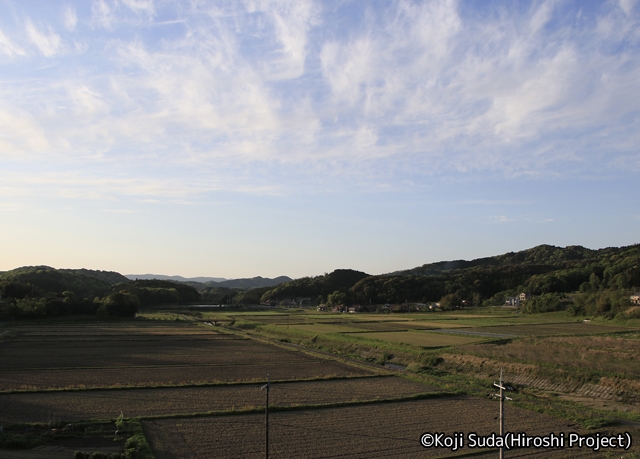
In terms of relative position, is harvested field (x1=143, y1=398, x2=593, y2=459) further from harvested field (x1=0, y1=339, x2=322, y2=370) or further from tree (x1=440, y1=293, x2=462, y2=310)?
tree (x1=440, y1=293, x2=462, y2=310)

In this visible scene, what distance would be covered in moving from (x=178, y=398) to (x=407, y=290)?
112205 mm

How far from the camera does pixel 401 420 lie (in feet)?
60.1

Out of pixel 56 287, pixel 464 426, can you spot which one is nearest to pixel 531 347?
pixel 464 426

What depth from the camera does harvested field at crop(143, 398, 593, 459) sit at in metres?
14.5

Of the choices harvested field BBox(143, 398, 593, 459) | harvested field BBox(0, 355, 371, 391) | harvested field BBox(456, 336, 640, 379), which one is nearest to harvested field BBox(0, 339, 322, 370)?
harvested field BBox(0, 355, 371, 391)

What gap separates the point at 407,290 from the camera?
129 metres

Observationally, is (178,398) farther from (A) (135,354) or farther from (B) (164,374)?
(A) (135,354)

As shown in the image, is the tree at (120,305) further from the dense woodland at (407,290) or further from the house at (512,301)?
the house at (512,301)

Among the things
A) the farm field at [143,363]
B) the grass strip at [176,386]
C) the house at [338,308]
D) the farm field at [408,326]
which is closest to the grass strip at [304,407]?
the grass strip at [176,386]

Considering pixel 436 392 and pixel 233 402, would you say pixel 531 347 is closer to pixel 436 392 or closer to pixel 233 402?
pixel 436 392

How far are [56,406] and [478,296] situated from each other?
348 feet

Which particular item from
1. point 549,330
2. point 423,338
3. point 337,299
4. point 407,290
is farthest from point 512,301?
point 423,338

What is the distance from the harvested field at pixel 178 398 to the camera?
61.1ft

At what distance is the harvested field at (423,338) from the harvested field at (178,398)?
1483 centimetres
